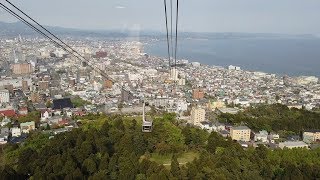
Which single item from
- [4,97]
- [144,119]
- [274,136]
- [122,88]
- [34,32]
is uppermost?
[34,32]

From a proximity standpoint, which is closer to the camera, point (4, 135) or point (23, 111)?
point (4, 135)

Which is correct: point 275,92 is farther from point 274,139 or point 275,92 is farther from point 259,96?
point 274,139

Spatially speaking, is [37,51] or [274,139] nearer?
[274,139]

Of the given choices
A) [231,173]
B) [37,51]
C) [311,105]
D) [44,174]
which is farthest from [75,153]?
[37,51]

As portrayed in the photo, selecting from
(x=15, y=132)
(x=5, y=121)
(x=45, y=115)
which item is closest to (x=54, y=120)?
(x=45, y=115)

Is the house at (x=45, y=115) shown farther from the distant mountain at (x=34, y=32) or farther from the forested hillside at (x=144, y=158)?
the distant mountain at (x=34, y=32)

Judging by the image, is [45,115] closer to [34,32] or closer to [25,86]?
[25,86]
